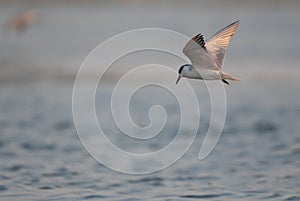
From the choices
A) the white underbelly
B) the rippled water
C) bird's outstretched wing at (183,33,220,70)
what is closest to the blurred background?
the rippled water

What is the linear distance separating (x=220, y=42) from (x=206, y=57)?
2.26 feet

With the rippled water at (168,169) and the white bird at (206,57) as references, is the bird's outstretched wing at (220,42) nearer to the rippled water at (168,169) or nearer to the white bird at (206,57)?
the white bird at (206,57)

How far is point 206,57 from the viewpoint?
9.34 meters

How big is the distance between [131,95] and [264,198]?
836 cm

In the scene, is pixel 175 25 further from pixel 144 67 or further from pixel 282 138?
pixel 282 138

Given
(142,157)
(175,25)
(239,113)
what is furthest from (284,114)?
(175,25)

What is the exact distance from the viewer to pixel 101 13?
37219mm

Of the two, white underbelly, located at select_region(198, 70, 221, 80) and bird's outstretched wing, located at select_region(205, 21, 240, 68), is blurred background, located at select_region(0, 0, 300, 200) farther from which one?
bird's outstretched wing, located at select_region(205, 21, 240, 68)

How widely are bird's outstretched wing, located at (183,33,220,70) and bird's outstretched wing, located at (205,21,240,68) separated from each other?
0.94ft

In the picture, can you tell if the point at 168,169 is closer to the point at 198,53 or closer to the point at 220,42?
the point at 220,42

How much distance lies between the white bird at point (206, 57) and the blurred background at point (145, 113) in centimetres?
169

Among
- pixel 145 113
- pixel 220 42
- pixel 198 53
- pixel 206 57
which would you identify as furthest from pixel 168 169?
pixel 145 113

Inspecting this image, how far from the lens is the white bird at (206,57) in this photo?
910 cm

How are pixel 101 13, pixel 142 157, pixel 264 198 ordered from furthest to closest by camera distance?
pixel 101 13, pixel 142 157, pixel 264 198
